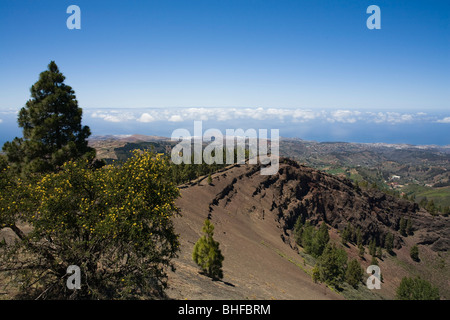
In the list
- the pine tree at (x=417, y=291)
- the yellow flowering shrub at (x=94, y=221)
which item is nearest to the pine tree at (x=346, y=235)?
the pine tree at (x=417, y=291)

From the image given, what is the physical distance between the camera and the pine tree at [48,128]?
24859mm

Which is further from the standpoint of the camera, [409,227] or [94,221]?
[409,227]

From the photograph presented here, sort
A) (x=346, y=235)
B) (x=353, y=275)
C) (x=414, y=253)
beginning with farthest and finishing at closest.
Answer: (x=414, y=253) < (x=346, y=235) < (x=353, y=275)

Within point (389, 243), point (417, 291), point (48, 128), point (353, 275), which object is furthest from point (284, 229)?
point (48, 128)

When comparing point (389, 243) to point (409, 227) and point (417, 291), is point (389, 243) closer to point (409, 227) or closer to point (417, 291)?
point (409, 227)

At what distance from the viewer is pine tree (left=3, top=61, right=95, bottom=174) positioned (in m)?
24.9

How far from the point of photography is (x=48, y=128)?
2547cm

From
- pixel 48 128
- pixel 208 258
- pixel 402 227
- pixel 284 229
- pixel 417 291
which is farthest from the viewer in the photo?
pixel 402 227

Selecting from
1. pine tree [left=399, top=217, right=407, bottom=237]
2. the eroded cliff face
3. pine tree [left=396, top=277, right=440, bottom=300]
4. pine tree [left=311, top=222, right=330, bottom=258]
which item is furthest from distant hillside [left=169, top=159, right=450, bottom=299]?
pine tree [left=396, top=277, right=440, bottom=300]

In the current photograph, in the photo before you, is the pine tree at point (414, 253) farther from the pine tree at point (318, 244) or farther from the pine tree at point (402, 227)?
the pine tree at point (318, 244)

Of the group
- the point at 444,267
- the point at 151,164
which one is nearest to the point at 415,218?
the point at 444,267

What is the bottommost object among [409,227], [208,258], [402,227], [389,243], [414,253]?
[414,253]

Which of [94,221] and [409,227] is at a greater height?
[94,221]
